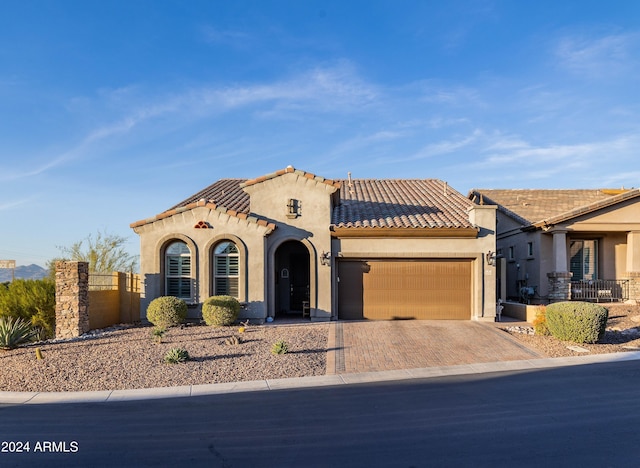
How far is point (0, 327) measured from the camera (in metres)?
13.9

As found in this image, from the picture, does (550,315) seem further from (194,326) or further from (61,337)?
(61,337)

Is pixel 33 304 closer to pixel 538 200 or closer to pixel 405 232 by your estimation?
pixel 405 232

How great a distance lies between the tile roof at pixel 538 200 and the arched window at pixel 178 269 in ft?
45.4

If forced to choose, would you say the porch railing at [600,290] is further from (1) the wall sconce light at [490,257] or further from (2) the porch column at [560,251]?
(1) the wall sconce light at [490,257]

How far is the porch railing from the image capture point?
Answer: 22297 mm

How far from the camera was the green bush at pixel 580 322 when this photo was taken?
14398 mm

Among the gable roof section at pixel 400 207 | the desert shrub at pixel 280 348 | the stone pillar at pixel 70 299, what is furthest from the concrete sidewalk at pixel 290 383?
the gable roof section at pixel 400 207

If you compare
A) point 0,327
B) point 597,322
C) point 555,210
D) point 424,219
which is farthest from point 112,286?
point 555,210

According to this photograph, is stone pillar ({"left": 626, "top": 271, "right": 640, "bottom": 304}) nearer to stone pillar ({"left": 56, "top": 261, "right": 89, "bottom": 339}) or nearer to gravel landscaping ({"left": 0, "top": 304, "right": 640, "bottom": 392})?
gravel landscaping ({"left": 0, "top": 304, "right": 640, "bottom": 392})

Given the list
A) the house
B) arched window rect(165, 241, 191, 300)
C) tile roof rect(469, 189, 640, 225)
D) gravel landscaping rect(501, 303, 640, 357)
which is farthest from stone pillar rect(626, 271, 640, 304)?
arched window rect(165, 241, 191, 300)

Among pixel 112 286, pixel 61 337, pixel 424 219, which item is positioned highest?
pixel 424 219

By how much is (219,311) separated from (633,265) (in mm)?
17843

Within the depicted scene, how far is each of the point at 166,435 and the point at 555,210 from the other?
945 inches

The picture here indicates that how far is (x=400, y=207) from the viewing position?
2167cm
